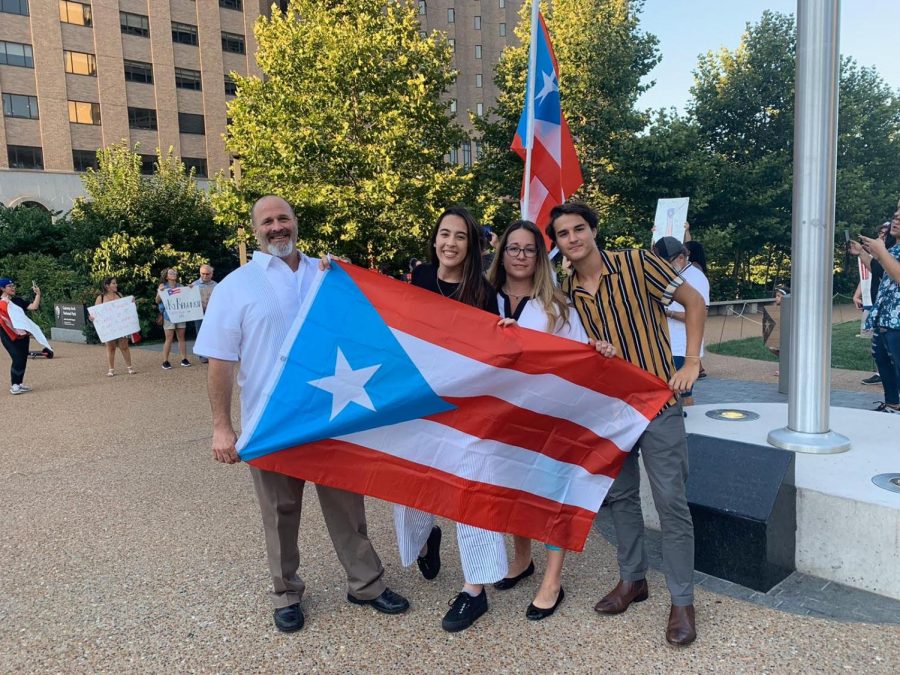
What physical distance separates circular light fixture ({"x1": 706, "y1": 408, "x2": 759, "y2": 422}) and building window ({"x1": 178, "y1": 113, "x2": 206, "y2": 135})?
1759 inches

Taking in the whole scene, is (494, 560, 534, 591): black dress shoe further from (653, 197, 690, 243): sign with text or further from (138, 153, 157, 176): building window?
(138, 153, 157, 176): building window

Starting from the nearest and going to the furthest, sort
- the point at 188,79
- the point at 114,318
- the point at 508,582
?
1. the point at 508,582
2. the point at 114,318
3. the point at 188,79

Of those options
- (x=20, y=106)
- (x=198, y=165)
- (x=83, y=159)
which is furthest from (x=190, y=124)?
(x=20, y=106)

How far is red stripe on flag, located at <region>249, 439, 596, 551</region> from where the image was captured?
317 cm

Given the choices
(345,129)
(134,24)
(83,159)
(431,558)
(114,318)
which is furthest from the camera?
(134,24)

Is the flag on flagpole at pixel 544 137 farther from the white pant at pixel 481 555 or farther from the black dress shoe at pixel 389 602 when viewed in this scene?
the black dress shoe at pixel 389 602

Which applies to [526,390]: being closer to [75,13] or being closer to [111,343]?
[111,343]

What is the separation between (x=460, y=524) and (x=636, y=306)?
1325 mm

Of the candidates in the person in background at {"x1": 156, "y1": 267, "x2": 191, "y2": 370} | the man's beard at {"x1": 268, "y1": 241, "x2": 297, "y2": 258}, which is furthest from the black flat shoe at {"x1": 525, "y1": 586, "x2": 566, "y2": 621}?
the person in background at {"x1": 156, "y1": 267, "x2": 191, "y2": 370}

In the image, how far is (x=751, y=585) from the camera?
3.43 metres

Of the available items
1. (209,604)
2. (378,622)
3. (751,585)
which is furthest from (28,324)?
(751,585)

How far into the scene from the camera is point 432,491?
10.6 feet

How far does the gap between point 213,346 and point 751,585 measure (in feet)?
9.55

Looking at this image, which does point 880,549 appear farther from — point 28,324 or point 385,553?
point 28,324
